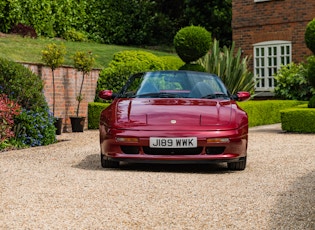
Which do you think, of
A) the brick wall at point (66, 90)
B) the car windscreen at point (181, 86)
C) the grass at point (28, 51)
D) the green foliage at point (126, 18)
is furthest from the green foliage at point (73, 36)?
the car windscreen at point (181, 86)

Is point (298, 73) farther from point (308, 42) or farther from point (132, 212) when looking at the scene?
point (132, 212)

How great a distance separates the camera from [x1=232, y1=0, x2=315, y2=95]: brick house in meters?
22.7

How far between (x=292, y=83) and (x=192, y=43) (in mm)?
4033

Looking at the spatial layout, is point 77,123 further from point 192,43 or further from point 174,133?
point 174,133

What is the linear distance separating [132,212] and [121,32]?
941 inches

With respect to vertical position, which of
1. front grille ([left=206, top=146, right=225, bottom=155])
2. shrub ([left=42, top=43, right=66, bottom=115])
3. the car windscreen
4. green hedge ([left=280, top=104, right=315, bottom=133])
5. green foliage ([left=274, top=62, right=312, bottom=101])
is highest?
shrub ([left=42, top=43, right=66, bottom=115])

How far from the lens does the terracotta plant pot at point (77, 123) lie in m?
16.0

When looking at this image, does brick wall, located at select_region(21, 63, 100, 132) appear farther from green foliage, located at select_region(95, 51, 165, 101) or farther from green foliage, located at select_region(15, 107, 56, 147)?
green foliage, located at select_region(15, 107, 56, 147)

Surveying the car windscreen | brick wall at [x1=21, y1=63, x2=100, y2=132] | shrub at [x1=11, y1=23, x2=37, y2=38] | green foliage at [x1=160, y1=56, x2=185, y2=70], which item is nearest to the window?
green foliage at [x1=160, y1=56, x2=185, y2=70]

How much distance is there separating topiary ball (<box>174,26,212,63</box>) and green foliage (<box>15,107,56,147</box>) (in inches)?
291

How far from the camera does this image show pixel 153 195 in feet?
21.6

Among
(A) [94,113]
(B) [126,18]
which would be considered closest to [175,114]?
(A) [94,113]

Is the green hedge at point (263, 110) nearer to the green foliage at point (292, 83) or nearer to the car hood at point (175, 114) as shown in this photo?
the green foliage at point (292, 83)

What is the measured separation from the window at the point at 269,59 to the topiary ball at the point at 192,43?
444 centimetres
